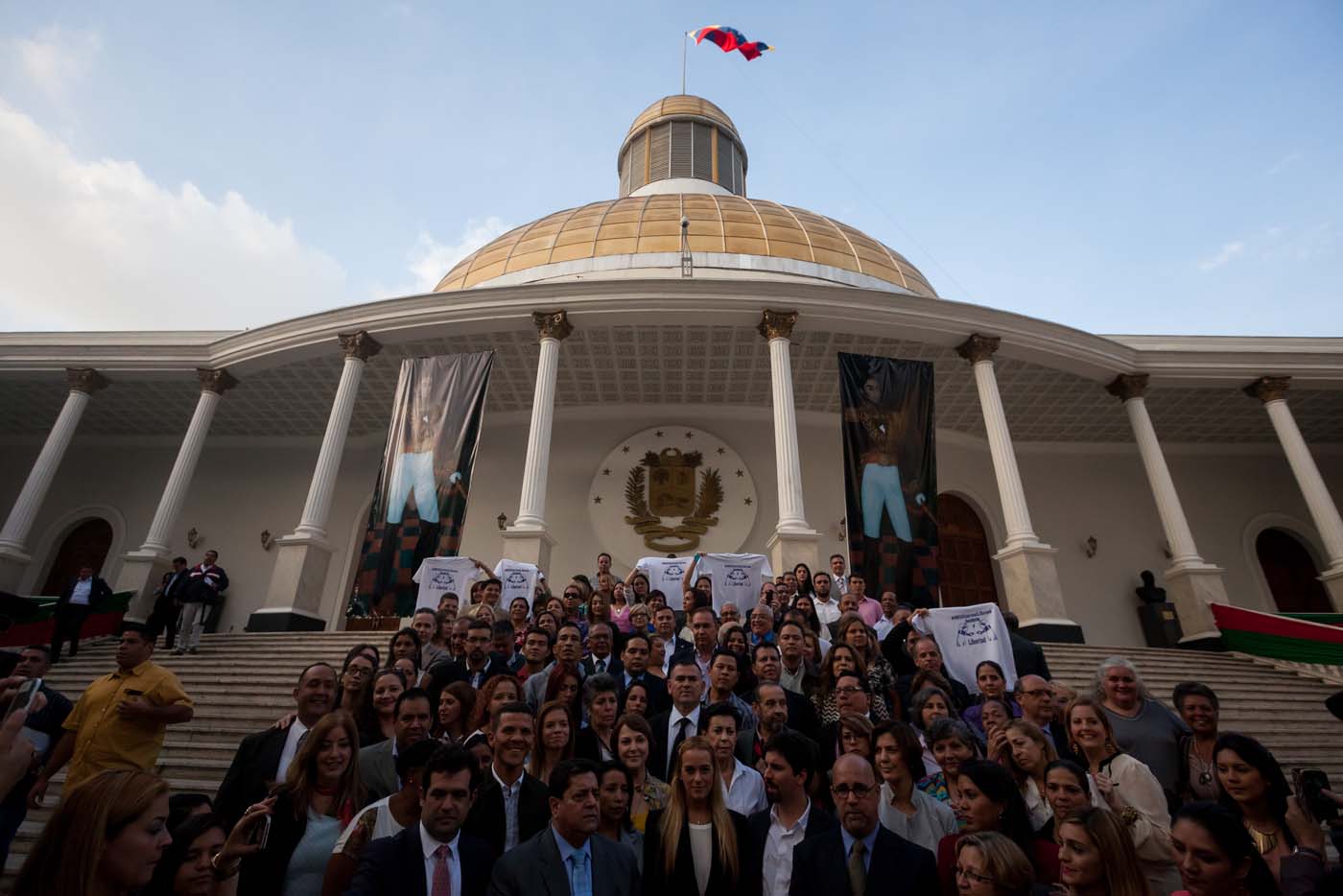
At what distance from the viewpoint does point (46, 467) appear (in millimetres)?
12570

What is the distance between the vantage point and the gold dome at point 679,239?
16.3m

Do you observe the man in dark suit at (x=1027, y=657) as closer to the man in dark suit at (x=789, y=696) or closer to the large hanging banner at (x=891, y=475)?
the man in dark suit at (x=789, y=696)

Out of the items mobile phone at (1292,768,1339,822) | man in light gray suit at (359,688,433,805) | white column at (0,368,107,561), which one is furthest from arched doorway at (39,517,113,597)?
mobile phone at (1292,768,1339,822)

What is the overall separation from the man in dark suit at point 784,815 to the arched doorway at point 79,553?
18297 millimetres

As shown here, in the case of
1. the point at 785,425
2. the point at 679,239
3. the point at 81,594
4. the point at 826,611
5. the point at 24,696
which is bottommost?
the point at 24,696

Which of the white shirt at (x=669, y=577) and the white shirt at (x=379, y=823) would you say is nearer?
the white shirt at (x=379, y=823)

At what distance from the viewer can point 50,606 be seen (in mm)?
11555

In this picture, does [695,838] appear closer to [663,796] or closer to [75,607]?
[663,796]

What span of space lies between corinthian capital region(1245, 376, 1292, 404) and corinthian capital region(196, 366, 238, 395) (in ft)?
65.6

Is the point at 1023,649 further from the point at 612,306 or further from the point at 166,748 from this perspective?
the point at 612,306

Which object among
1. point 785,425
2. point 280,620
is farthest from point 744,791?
point 280,620

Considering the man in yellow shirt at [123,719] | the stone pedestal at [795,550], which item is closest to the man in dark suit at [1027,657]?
the stone pedestal at [795,550]

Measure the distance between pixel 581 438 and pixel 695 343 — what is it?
12.3ft

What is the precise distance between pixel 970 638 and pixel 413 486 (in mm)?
8104
